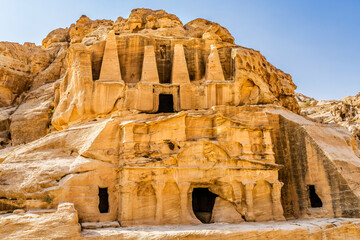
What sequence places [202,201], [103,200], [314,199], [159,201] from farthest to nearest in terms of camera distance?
[202,201] → [314,199] → [103,200] → [159,201]

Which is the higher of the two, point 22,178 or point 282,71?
point 282,71

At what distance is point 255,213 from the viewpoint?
22375 mm

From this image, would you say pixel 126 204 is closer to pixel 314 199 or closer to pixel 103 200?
pixel 103 200

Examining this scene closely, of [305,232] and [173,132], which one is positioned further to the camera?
[173,132]

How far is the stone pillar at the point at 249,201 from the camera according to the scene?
21.8m

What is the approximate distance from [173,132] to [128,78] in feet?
28.1

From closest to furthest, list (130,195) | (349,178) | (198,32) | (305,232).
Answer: (305,232) < (130,195) < (349,178) < (198,32)

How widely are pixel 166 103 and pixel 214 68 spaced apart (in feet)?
16.3

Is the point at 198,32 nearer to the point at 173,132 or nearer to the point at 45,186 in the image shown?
the point at 173,132

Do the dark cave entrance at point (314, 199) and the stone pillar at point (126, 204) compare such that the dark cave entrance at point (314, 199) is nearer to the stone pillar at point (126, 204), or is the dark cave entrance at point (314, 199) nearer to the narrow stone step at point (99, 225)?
the stone pillar at point (126, 204)

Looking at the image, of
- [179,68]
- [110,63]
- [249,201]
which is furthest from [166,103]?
[249,201]

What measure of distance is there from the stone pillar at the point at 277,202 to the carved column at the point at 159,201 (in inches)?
291

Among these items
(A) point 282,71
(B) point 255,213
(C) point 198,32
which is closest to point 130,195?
(B) point 255,213

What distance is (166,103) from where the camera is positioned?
29.2 m
